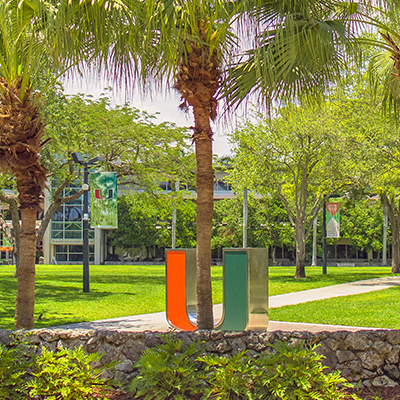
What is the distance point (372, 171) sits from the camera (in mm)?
21109

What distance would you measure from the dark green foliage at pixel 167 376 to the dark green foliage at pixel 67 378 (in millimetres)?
379

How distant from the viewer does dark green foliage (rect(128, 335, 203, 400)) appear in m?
4.97

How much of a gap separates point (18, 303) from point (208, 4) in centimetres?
444

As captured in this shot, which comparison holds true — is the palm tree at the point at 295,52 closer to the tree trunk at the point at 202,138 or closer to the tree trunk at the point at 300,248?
the tree trunk at the point at 202,138

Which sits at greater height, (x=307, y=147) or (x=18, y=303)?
(x=307, y=147)

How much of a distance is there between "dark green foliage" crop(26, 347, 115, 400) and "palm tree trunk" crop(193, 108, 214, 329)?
1.50m

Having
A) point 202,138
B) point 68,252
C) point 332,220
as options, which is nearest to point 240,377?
point 202,138

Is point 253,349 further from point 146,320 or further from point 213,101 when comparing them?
point 146,320

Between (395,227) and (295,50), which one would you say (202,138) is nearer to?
(295,50)

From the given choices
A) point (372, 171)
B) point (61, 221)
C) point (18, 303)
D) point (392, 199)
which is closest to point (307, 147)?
point (372, 171)

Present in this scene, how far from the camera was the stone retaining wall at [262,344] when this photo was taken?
17.8ft

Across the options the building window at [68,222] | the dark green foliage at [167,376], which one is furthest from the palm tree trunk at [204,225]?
the building window at [68,222]

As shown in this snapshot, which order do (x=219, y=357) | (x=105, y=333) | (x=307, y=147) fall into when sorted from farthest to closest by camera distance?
1. (x=307, y=147)
2. (x=105, y=333)
3. (x=219, y=357)

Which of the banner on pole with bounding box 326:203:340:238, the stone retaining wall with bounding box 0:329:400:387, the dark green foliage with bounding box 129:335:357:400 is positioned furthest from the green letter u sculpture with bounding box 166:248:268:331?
the banner on pole with bounding box 326:203:340:238
